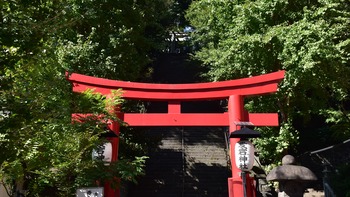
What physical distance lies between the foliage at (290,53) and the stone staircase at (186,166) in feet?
10.2

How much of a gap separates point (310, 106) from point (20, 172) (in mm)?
8978

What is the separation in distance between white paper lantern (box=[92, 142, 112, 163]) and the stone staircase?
5.60m

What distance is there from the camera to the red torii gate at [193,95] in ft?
28.2

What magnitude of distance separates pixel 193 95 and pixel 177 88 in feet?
1.50

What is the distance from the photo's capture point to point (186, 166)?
47.2ft

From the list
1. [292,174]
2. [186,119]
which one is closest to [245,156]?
[292,174]

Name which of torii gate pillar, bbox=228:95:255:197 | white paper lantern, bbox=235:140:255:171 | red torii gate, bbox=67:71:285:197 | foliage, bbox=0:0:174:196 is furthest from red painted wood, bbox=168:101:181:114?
foliage, bbox=0:0:174:196

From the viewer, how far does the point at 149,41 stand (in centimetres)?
1407

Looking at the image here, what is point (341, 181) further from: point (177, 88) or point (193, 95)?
point (177, 88)

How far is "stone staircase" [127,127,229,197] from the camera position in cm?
1305

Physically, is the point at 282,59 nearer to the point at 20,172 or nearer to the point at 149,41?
the point at 149,41

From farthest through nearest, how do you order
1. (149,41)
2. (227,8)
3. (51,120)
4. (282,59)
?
(149,41)
(227,8)
(282,59)
(51,120)

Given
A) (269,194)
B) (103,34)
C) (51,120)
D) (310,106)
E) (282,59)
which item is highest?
(103,34)

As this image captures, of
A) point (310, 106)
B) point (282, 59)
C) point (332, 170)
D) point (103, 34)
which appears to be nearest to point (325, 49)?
point (282, 59)
